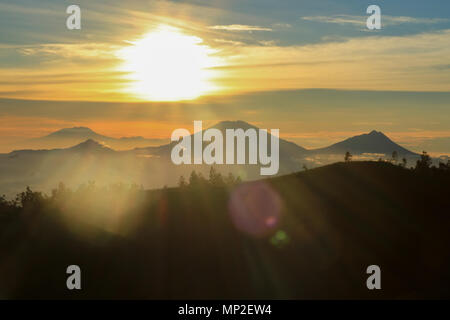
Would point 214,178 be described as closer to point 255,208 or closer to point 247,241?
point 255,208

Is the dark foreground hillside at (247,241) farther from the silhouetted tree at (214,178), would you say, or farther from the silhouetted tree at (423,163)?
the silhouetted tree at (214,178)

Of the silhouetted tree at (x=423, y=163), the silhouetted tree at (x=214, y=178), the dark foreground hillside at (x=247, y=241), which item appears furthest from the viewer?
the silhouetted tree at (x=214, y=178)

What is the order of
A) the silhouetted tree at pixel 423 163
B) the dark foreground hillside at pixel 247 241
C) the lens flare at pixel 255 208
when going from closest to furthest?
the dark foreground hillside at pixel 247 241, the lens flare at pixel 255 208, the silhouetted tree at pixel 423 163

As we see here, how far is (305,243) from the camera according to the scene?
44.8 metres

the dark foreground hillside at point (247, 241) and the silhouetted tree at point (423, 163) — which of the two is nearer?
the dark foreground hillside at point (247, 241)

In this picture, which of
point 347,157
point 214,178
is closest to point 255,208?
point 347,157

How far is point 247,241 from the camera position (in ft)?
150

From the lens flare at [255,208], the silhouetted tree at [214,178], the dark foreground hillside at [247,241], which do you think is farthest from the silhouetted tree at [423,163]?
the silhouetted tree at [214,178]

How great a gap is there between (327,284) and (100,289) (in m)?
17.7

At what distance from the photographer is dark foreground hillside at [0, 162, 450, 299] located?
3853 cm

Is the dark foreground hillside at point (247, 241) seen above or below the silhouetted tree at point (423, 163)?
below

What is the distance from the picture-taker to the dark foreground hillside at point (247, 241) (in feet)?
126
